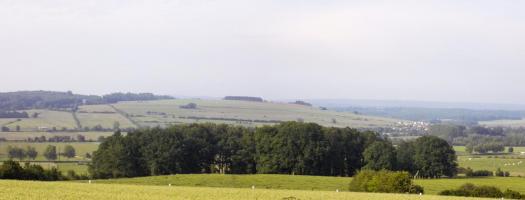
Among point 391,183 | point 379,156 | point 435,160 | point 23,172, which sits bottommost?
point 435,160

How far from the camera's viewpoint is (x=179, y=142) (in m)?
105

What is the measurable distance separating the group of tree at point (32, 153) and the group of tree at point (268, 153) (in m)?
21.7

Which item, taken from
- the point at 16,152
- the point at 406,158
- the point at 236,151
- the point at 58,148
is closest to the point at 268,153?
the point at 236,151

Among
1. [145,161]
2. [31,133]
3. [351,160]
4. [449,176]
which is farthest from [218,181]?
[31,133]

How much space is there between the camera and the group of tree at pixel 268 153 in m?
102

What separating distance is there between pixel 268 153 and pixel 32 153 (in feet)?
146

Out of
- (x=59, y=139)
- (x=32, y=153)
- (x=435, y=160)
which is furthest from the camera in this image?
(x=59, y=139)

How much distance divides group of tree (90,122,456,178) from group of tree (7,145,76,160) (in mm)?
21698

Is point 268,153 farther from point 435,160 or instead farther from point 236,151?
point 435,160

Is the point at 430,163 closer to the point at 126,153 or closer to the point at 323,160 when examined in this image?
the point at 323,160

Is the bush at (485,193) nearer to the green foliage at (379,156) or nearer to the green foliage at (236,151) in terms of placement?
the green foliage at (379,156)

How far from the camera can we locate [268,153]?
104812 millimetres

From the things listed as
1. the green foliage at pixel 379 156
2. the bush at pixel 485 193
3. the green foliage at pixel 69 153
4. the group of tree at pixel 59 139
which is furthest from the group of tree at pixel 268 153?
the group of tree at pixel 59 139

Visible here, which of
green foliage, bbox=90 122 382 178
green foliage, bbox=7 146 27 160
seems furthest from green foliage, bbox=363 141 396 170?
green foliage, bbox=7 146 27 160
